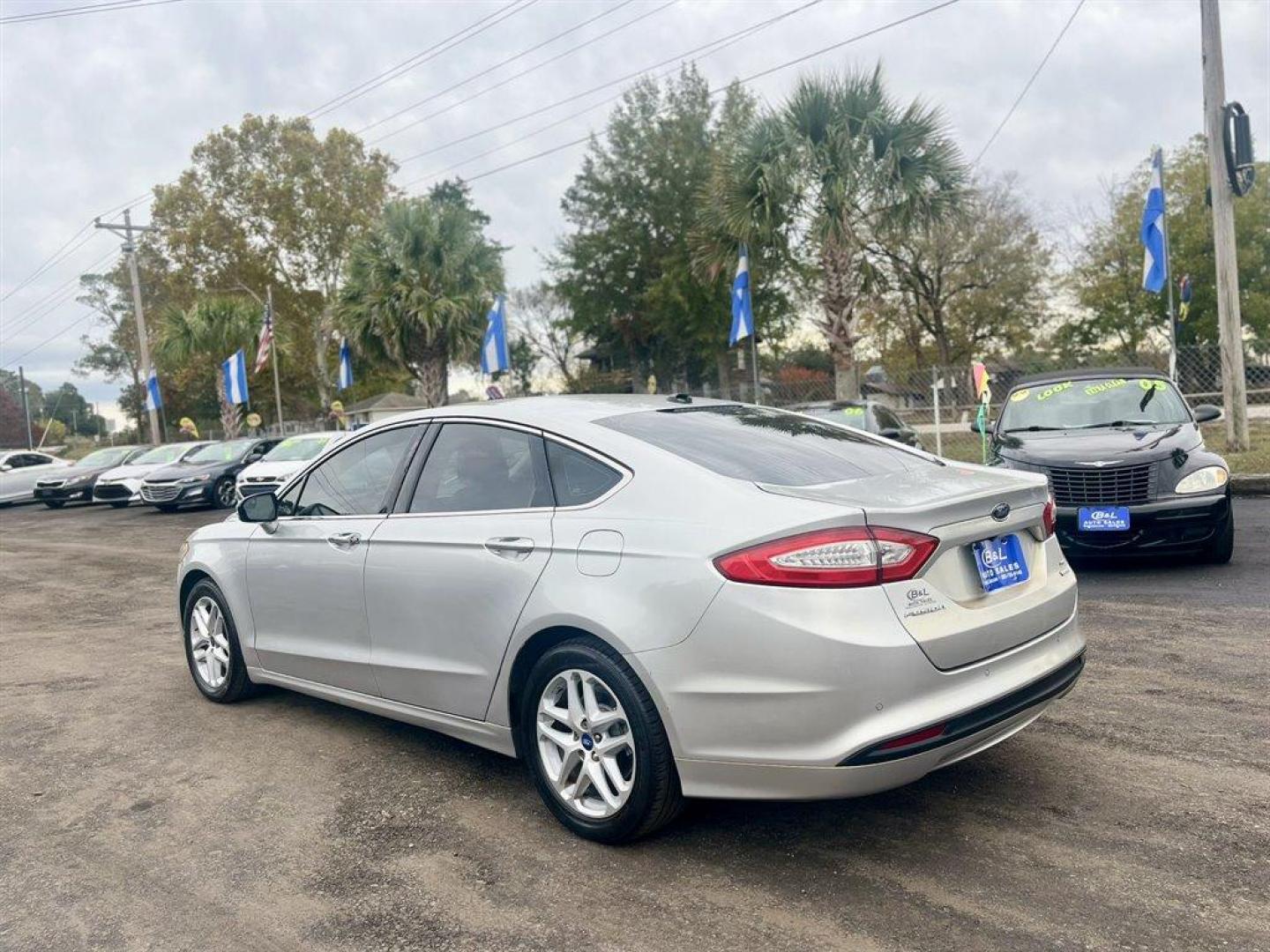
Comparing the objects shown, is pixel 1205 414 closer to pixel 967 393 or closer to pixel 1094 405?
pixel 1094 405

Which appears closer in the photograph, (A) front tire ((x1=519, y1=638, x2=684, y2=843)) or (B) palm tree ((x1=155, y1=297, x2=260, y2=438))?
(A) front tire ((x1=519, y1=638, x2=684, y2=843))

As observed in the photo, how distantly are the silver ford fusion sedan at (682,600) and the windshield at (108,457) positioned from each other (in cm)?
2526

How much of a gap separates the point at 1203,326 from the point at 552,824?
1714 inches

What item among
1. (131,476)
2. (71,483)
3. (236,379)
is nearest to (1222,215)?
(131,476)

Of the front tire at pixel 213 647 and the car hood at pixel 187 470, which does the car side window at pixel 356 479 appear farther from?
the car hood at pixel 187 470

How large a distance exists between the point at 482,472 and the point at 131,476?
72.1ft

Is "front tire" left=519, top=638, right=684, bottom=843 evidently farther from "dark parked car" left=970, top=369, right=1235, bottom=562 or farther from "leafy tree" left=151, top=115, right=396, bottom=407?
"leafy tree" left=151, top=115, right=396, bottom=407

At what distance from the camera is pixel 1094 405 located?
8586 millimetres

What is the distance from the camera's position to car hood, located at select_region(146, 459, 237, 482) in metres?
20.4

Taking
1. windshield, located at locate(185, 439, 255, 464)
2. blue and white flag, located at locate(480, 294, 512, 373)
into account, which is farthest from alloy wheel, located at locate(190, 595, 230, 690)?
blue and white flag, located at locate(480, 294, 512, 373)

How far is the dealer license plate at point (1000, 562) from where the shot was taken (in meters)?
3.27

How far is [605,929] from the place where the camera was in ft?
9.41

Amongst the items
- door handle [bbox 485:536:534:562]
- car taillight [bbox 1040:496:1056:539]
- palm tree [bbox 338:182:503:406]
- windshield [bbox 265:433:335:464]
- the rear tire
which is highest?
palm tree [bbox 338:182:503:406]

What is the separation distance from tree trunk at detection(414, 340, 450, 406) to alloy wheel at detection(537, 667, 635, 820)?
23614 mm
